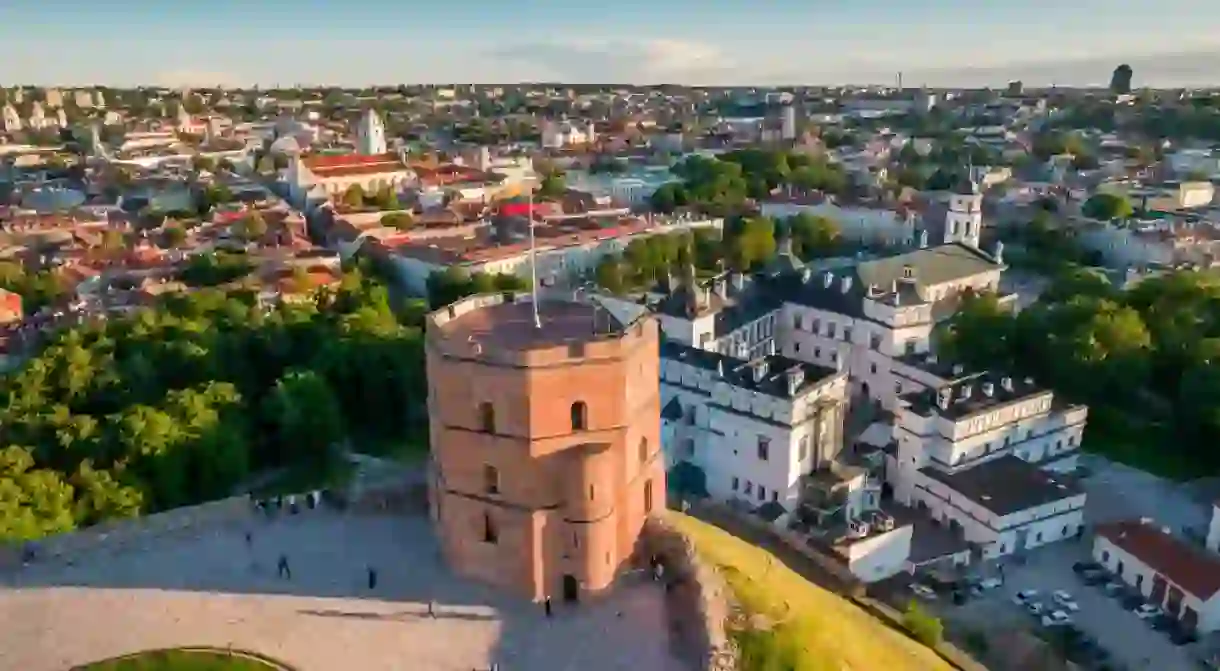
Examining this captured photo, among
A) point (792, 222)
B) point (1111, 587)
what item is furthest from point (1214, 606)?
point (792, 222)

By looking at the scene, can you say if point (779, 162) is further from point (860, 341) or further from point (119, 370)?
point (119, 370)

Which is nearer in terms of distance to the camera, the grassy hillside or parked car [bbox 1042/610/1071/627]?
the grassy hillside

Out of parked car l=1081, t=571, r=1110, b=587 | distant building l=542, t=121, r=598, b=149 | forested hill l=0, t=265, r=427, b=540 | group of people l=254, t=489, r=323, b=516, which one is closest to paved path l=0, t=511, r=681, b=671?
group of people l=254, t=489, r=323, b=516

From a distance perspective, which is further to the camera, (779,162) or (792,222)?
(779,162)

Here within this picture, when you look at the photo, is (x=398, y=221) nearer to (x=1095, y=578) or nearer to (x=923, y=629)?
(x=1095, y=578)

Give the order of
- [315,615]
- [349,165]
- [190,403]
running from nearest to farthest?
[315,615] → [190,403] → [349,165]

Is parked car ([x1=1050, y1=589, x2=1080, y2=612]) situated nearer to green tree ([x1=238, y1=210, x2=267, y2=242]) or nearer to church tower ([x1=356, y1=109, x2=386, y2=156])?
green tree ([x1=238, y1=210, x2=267, y2=242])

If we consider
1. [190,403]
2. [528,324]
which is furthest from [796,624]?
[190,403]
